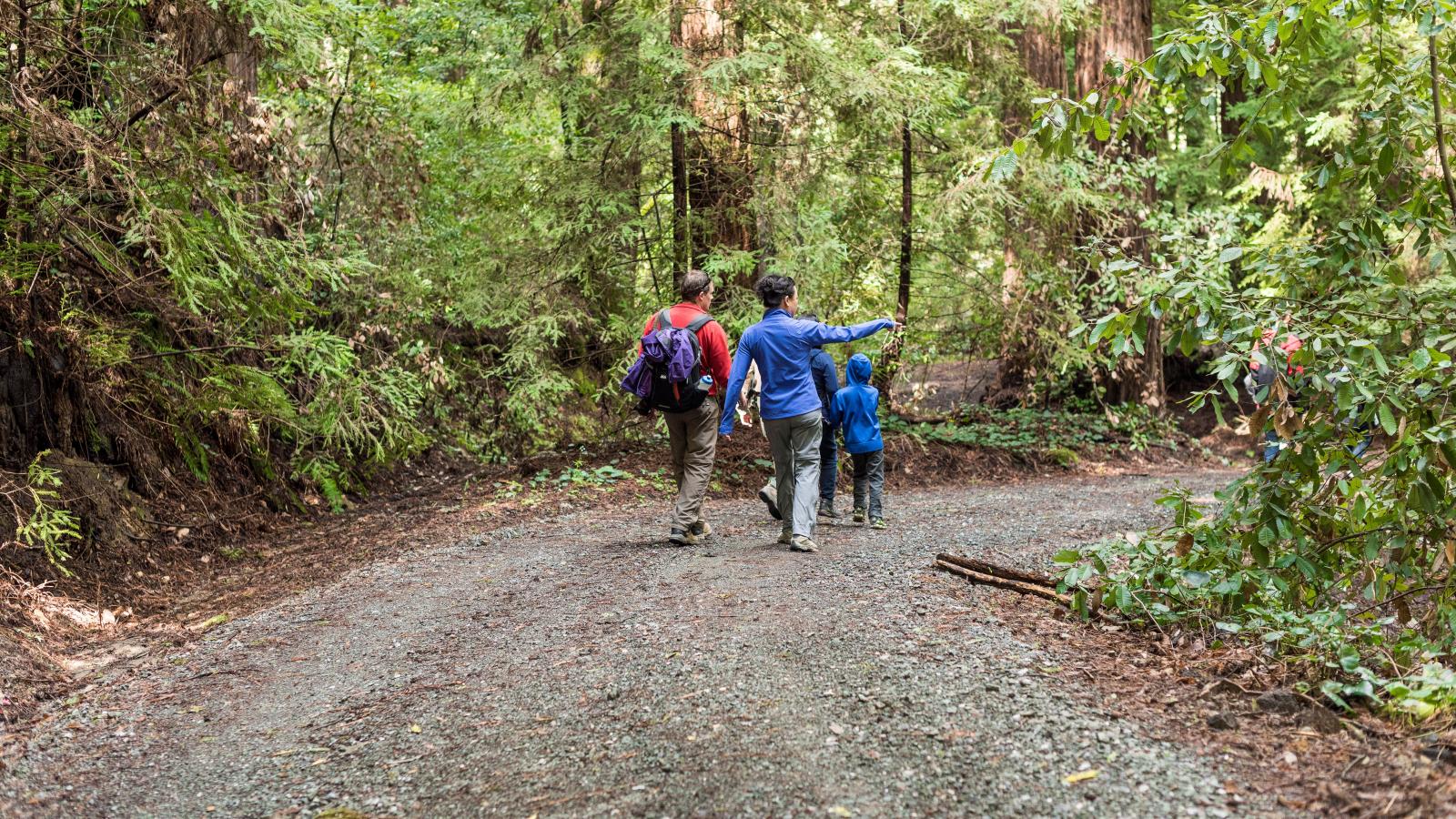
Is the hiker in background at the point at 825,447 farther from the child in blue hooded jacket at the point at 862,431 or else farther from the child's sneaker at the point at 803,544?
the child's sneaker at the point at 803,544

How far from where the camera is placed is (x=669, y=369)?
26.0 ft

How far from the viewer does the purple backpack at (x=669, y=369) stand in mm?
7918

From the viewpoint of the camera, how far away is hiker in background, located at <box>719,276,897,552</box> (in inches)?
306

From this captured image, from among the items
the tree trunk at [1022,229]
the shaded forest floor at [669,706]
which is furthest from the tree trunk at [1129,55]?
the shaded forest floor at [669,706]

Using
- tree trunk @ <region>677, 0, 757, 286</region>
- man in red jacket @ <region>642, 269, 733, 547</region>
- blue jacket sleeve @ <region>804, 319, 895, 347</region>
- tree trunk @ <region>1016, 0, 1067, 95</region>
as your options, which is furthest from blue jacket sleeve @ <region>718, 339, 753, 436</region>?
tree trunk @ <region>1016, 0, 1067, 95</region>

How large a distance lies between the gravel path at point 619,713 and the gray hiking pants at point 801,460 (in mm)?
665

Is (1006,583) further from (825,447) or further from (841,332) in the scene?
(825,447)

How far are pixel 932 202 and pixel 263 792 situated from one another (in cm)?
1102

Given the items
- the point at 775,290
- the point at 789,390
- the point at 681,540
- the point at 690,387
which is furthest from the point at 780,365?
the point at 681,540

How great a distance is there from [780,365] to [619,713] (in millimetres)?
3805

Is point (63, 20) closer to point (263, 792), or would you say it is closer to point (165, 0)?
point (165, 0)

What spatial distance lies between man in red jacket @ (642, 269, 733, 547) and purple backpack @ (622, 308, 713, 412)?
74mm

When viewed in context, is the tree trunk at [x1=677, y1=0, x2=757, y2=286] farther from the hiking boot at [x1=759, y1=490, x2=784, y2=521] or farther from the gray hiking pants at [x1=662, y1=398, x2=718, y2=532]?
the gray hiking pants at [x1=662, y1=398, x2=718, y2=532]

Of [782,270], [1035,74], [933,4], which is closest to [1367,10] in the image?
[782,270]
